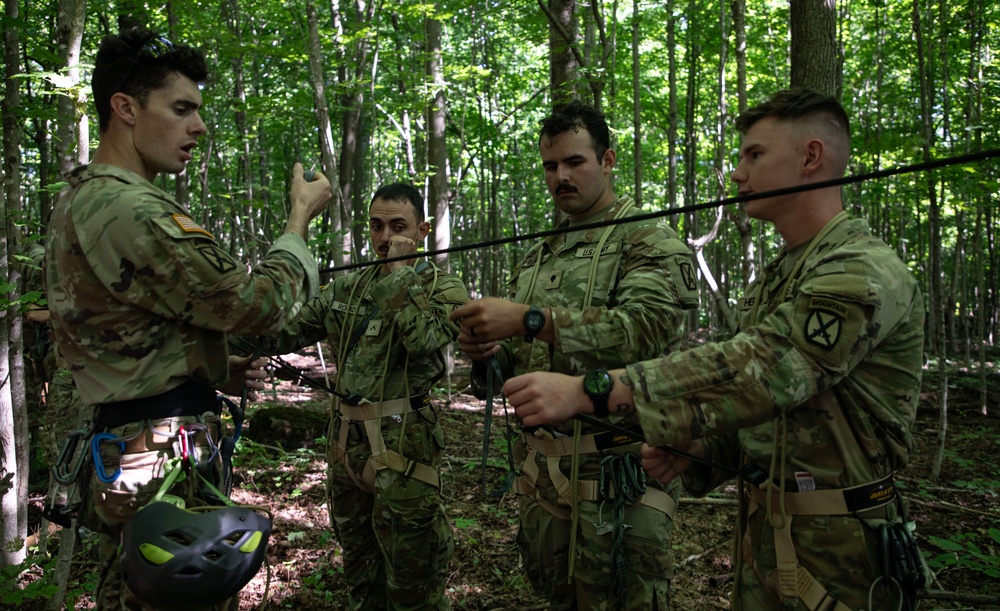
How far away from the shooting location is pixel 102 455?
2189 millimetres

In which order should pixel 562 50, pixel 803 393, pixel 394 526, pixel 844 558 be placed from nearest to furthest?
pixel 803 393, pixel 844 558, pixel 394 526, pixel 562 50

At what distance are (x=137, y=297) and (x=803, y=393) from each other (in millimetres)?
2047

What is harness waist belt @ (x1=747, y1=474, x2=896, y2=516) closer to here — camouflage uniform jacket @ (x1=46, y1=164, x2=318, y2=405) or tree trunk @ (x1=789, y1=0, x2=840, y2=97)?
camouflage uniform jacket @ (x1=46, y1=164, x2=318, y2=405)

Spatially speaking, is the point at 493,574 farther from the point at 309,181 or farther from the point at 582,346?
the point at 309,181

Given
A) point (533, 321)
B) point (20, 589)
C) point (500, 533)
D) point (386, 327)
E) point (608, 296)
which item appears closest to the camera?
point (533, 321)

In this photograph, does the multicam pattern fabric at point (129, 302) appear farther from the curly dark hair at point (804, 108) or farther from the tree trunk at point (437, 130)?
the tree trunk at point (437, 130)

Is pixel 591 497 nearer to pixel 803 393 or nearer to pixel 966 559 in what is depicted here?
pixel 803 393

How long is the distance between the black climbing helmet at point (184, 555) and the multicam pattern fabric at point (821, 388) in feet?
4.33

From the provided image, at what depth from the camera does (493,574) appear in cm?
463

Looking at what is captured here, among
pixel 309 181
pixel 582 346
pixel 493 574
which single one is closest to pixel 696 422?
pixel 582 346

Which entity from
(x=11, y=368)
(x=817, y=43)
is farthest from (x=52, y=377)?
(x=817, y=43)

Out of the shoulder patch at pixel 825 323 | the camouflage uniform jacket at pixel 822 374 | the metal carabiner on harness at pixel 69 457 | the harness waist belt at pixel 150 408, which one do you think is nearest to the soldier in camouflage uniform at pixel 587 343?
the camouflage uniform jacket at pixel 822 374

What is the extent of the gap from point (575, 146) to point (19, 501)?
152 inches

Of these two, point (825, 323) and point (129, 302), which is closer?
point (825, 323)
